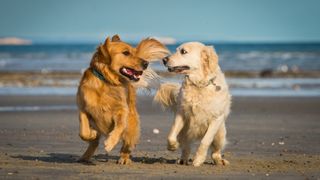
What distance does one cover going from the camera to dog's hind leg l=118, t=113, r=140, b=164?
8.12m

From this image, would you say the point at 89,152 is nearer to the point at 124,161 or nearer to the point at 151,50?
the point at 124,161

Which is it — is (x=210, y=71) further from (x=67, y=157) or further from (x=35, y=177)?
(x=35, y=177)

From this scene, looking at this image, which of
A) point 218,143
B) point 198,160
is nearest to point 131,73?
point 198,160

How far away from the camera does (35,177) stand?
21.6 feet

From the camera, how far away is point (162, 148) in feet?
31.8

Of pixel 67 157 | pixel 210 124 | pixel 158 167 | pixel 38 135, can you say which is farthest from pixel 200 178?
pixel 38 135

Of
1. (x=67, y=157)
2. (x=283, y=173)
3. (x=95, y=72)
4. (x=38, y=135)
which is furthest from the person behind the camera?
(x=38, y=135)

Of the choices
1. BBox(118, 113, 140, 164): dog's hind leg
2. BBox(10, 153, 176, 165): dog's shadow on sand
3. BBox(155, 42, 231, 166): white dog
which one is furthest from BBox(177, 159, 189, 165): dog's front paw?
BBox(118, 113, 140, 164): dog's hind leg

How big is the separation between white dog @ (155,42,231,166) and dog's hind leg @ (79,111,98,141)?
0.88 metres

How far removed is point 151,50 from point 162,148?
1.64 metres

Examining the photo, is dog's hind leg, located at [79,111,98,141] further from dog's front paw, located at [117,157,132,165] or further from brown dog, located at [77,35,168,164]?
dog's front paw, located at [117,157,132,165]

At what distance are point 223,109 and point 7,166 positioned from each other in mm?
2486

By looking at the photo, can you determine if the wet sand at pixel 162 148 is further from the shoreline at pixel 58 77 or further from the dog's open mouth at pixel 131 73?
the shoreline at pixel 58 77

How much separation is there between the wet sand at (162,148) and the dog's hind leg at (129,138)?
12cm
